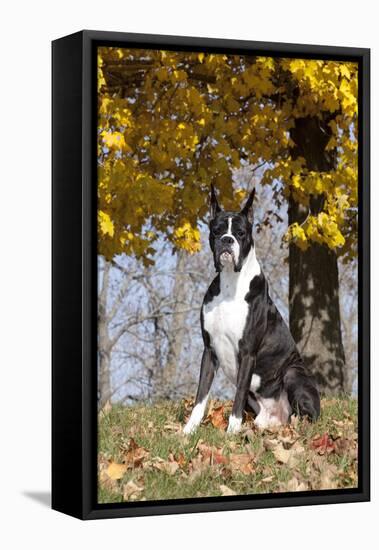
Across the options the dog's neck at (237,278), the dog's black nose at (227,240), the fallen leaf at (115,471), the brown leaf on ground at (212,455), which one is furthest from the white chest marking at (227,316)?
the fallen leaf at (115,471)

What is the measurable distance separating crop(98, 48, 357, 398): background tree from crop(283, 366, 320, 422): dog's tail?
179 millimetres

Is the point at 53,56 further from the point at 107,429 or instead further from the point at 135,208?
the point at 107,429

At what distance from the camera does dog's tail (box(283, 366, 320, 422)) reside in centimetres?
1249

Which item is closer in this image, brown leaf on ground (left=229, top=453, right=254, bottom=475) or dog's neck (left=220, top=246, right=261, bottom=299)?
brown leaf on ground (left=229, top=453, right=254, bottom=475)

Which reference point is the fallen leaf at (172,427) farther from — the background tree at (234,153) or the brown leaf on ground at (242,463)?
the background tree at (234,153)

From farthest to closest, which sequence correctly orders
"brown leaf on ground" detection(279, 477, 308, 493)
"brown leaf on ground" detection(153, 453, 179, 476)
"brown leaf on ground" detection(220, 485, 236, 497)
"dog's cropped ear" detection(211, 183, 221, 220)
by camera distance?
"dog's cropped ear" detection(211, 183, 221, 220)
"brown leaf on ground" detection(279, 477, 308, 493)
"brown leaf on ground" detection(220, 485, 236, 497)
"brown leaf on ground" detection(153, 453, 179, 476)

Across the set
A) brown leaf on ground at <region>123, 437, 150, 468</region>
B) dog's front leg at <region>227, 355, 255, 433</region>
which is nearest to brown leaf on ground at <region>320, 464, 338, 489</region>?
dog's front leg at <region>227, 355, 255, 433</region>

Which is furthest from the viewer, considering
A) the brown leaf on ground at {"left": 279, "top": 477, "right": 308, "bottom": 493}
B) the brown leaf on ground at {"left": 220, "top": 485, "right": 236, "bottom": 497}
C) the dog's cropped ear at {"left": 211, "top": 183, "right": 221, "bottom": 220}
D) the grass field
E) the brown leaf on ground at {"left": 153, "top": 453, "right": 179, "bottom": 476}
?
the dog's cropped ear at {"left": 211, "top": 183, "right": 221, "bottom": 220}

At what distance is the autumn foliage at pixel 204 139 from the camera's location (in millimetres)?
11734

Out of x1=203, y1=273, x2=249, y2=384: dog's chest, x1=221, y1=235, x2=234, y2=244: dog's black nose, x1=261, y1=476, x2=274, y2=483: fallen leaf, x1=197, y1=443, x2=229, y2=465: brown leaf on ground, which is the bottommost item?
x1=261, y1=476, x2=274, y2=483: fallen leaf

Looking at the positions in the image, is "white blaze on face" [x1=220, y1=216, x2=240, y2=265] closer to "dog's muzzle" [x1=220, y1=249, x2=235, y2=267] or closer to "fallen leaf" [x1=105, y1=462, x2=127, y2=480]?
"dog's muzzle" [x1=220, y1=249, x2=235, y2=267]

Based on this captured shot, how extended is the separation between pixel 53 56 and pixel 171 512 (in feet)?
11.6

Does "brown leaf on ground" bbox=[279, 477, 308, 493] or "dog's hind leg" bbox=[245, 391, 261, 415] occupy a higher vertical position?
"dog's hind leg" bbox=[245, 391, 261, 415]

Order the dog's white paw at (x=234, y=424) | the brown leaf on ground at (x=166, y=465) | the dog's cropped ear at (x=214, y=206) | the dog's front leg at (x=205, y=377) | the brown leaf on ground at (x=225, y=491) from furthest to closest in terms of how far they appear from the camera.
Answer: the dog's cropped ear at (x=214, y=206) < the dog's front leg at (x=205, y=377) < the dog's white paw at (x=234, y=424) < the brown leaf on ground at (x=225, y=491) < the brown leaf on ground at (x=166, y=465)
